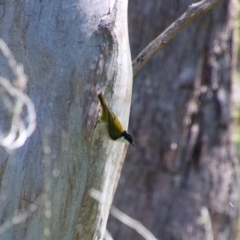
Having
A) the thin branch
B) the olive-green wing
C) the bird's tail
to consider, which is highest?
the thin branch

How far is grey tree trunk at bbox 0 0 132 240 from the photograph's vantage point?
2.14 m

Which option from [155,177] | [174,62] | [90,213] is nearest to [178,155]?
[155,177]

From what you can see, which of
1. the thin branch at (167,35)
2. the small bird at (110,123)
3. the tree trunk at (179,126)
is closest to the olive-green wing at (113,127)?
the small bird at (110,123)

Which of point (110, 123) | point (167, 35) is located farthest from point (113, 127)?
point (167, 35)

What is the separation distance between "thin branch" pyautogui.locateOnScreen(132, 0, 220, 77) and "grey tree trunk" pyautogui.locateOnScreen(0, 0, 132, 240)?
0.80 ft

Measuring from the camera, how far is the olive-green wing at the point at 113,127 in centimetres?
211

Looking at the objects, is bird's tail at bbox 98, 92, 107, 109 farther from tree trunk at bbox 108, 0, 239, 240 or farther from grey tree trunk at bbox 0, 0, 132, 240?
tree trunk at bbox 108, 0, 239, 240

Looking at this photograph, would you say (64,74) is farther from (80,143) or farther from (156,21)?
(156,21)

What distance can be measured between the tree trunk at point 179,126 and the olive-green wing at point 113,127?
62.1 inches

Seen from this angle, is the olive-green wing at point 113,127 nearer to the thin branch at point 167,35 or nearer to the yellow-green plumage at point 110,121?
the yellow-green plumage at point 110,121

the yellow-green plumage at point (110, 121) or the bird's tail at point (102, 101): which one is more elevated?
the bird's tail at point (102, 101)

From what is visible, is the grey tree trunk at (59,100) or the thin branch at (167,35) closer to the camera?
the grey tree trunk at (59,100)

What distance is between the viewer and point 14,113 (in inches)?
84.0

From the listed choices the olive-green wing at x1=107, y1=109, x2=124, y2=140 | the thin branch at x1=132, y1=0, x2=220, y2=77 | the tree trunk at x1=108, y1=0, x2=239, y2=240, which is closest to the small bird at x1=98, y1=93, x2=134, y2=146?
the olive-green wing at x1=107, y1=109, x2=124, y2=140
